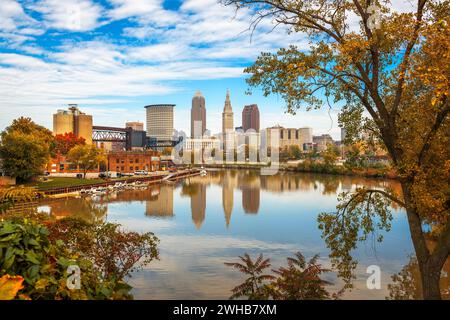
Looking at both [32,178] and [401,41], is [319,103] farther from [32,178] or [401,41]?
[32,178]

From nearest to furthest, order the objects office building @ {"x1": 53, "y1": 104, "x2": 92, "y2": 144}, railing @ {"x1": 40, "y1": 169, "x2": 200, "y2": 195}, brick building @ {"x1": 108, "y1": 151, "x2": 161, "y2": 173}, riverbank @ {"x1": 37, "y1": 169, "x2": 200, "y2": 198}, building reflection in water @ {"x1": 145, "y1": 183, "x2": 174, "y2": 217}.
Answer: building reflection in water @ {"x1": 145, "y1": 183, "x2": 174, "y2": 217} → riverbank @ {"x1": 37, "y1": 169, "x2": 200, "y2": 198} → railing @ {"x1": 40, "y1": 169, "x2": 200, "y2": 195} → brick building @ {"x1": 108, "y1": 151, "x2": 161, "y2": 173} → office building @ {"x1": 53, "y1": 104, "x2": 92, "y2": 144}

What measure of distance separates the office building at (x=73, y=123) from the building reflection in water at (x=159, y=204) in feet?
189

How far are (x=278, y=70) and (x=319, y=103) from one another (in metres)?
1.22

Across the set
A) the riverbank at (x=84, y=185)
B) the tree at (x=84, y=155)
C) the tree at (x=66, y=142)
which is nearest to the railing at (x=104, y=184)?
the riverbank at (x=84, y=185)

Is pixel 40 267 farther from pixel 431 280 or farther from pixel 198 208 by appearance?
pixel 198 208

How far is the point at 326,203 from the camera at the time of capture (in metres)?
41.0

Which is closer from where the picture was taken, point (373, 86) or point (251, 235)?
point (373, 86)

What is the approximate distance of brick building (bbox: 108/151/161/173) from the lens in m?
80.4

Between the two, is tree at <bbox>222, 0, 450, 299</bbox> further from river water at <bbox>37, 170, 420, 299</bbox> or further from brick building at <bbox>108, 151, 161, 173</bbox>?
brick building at <bbox>108, 151, 161, 173</bbox>

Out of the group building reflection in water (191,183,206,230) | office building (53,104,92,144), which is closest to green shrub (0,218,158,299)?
building reflection in water (191,183,206,230)

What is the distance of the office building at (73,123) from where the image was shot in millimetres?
99062

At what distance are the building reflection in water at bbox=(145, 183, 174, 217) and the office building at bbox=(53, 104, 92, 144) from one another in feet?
→ 189

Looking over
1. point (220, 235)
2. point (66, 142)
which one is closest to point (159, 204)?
point (220, 235)
